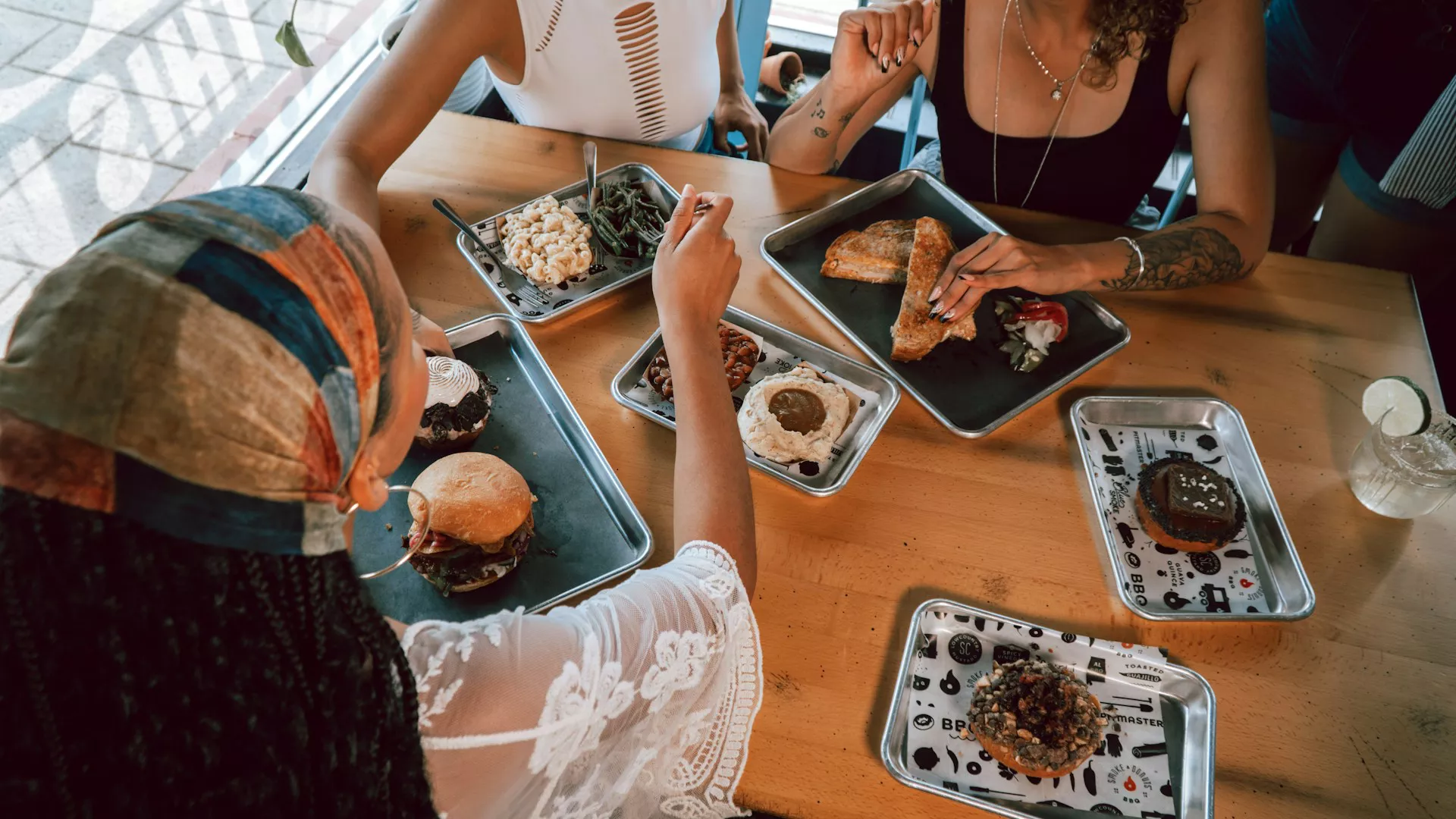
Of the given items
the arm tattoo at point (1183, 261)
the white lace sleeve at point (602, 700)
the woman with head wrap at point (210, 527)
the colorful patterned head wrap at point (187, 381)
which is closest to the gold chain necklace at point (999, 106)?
the arm tattoo at point (1183, 261)

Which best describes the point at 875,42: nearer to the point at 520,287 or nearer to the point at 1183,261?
the point at 1183,261

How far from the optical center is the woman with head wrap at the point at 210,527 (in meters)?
0.70

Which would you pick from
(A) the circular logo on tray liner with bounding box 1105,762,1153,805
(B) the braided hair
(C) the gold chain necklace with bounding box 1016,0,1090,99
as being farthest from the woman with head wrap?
(C) the gold chain necklace with bounding box 1016,0,1090,99

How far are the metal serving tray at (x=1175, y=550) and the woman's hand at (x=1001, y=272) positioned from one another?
13.1 inches

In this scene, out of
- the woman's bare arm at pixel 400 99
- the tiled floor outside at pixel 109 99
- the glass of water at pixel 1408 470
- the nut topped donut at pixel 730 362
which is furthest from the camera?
the tiled floor outside at pixel 109 99

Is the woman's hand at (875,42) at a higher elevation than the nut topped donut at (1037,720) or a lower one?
higher

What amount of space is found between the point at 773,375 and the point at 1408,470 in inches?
51.2

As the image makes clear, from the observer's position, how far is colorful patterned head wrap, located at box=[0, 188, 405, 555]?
70cm

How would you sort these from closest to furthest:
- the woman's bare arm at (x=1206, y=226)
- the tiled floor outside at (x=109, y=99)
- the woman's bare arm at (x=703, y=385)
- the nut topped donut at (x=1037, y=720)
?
1. the nut topped donut at (x=1037, y=720)
2. the woman's bare arm at (x=703, y=385)
3. the woman's bare arm at (x=1206, y=226)
4. the tiled floor outside at (x=109, y=99)

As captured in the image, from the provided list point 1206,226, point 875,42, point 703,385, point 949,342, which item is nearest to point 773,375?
point 703,385

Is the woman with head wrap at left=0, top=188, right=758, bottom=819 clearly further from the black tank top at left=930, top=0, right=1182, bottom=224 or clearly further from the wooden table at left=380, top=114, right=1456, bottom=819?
the black tank top at left=930, top=0, right=1182, bottom=224

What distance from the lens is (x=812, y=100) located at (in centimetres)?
236

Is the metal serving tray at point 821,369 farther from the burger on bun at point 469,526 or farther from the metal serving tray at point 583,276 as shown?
the burger on bun at point 469,526

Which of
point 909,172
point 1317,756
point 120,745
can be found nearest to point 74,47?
point 909,172
